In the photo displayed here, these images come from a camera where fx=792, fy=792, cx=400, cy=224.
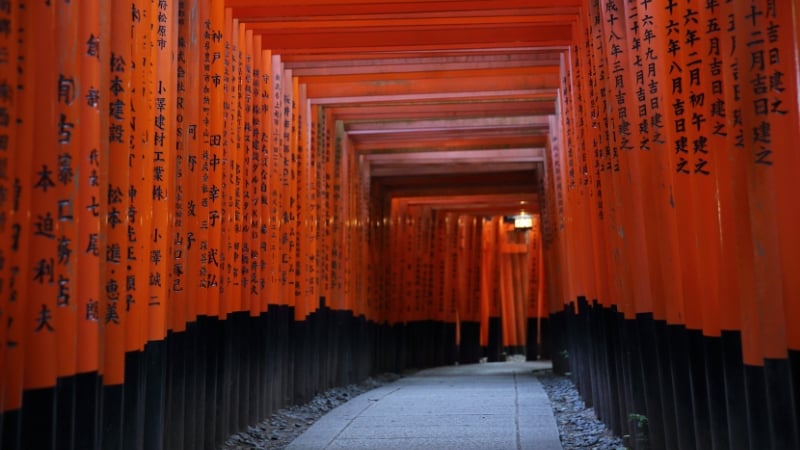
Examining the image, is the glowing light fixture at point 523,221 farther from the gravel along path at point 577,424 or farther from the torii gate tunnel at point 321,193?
the gravel along path at point 577,424

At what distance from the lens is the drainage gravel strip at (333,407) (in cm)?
622

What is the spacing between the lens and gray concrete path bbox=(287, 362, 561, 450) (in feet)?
20.3

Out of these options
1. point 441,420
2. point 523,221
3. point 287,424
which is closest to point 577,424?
point 441,420

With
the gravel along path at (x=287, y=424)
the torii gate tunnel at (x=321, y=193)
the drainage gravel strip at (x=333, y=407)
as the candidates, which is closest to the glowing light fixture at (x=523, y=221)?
the torii gate tunnel at (x=321, y=193)

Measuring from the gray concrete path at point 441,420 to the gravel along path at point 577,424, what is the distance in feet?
0.45

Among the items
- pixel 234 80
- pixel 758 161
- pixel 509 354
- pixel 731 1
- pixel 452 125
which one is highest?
pixel 452 125

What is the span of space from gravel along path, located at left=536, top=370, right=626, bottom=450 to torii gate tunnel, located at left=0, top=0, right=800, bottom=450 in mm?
188

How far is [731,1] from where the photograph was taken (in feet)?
10.7

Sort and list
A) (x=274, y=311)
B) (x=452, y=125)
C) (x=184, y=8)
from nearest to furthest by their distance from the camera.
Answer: (x=184, y=8), (x=274, y=311), (x=452, y=125)

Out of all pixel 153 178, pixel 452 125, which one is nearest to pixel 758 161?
pixel 153 178

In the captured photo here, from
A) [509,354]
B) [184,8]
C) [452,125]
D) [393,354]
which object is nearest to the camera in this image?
[184,8]

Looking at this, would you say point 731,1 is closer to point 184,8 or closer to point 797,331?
point 797,331

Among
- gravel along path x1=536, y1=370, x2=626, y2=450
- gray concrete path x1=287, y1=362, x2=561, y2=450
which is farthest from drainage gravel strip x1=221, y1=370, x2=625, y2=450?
gray concrete path x1=287, y1=362, x2=561, y2=450

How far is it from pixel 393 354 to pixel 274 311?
8.05 metres
